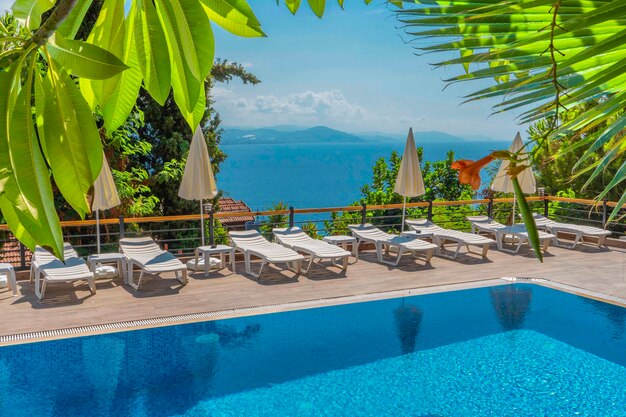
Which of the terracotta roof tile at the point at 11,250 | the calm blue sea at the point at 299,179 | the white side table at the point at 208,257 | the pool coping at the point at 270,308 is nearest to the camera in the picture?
the pool coping at the point at 270,308

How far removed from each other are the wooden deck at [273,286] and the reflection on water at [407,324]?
574 millimetres

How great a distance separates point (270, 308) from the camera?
24.1 feet

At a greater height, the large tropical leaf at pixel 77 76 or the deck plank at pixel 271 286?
the large tropical leaf at pixel 77 76

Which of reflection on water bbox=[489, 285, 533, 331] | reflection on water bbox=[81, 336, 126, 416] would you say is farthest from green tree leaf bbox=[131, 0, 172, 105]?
reflection on water bbox=[489, 285, 533, 331]

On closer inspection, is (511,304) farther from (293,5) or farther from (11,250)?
(11,250)

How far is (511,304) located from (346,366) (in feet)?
9.87

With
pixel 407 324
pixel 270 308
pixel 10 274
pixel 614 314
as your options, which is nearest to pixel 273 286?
pixel 270 308

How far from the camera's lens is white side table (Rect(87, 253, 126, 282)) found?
820cm

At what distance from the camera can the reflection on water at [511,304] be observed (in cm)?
750

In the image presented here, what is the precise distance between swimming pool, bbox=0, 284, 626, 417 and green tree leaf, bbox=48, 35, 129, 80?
5.03m

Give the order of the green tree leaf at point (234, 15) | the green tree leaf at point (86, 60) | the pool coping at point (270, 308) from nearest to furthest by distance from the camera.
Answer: the green tree leaf at point (86, 60)
the green tree leaf at point (234, 15)
the pool coping at point (270, 308)

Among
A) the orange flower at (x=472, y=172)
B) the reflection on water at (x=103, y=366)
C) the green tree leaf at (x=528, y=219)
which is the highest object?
the orange flower at (x=472, y=172)

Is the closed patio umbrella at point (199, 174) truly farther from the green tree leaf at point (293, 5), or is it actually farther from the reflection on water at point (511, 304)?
the green tree leaf at point (293, 5)

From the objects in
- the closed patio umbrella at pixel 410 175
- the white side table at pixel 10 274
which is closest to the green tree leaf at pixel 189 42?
the white side table at pixel 10 274
